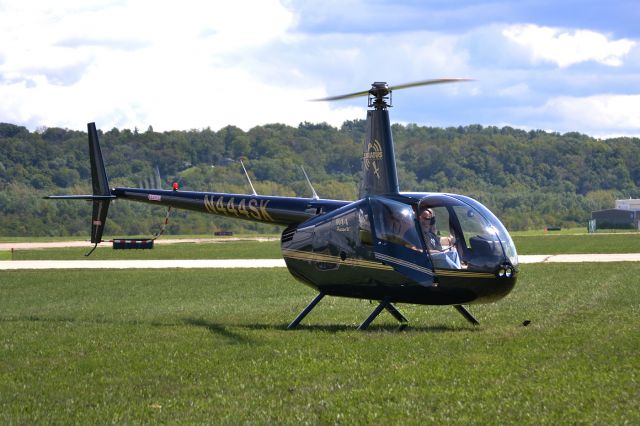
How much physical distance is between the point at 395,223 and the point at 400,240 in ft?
1.03

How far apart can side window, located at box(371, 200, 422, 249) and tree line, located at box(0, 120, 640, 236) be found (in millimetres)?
84209

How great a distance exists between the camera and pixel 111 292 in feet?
95.3

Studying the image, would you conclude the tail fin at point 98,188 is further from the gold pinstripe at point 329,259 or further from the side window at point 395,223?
the side window at point 395,223

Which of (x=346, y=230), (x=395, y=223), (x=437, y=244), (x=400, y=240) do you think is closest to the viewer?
(x=437, y=244)

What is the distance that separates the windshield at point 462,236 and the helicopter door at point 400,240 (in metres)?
0.17

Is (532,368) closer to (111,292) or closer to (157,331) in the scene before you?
(157,331)

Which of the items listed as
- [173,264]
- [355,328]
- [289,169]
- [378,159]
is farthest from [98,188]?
[289,169]

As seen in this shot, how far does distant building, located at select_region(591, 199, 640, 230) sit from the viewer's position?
122 m

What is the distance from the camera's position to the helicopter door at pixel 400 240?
1636cm

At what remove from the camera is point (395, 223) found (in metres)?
16.7

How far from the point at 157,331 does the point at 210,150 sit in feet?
427

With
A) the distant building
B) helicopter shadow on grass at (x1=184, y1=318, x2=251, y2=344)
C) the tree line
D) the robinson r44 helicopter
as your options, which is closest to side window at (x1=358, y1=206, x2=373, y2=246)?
the robinson r44 helicopter

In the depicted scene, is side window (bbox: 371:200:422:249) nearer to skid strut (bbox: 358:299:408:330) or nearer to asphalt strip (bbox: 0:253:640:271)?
skid strut (bbox: 358:299:408:330)

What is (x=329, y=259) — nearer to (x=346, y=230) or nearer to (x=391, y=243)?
(x=346, y=230)
